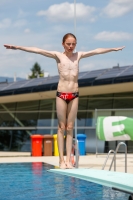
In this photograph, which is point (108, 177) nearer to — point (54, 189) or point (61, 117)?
point (54, 189)

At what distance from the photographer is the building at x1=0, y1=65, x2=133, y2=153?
24984 millimetres

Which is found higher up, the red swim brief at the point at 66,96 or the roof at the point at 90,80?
the roof at the point at 90,80

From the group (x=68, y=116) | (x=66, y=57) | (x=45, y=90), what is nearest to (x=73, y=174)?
(x=68, y=116)

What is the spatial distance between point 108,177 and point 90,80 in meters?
20.5

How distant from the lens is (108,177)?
5020mm

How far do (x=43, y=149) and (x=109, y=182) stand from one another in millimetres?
18497

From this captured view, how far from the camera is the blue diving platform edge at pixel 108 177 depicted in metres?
4.36

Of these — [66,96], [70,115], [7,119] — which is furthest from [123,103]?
[66,96]

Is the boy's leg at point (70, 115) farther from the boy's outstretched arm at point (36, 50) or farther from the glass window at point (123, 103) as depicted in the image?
the glass window at point (123, 103)

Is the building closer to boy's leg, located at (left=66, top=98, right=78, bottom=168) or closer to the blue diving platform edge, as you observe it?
boy's leg, located at (left=66, top=98, right=78, bottom=168)

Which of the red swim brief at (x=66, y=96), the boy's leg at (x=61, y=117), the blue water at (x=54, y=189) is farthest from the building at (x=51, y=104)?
the blue water at (x=54, y=189)

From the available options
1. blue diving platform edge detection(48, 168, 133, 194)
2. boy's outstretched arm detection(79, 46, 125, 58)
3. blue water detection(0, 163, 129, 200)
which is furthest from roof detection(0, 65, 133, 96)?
blue water detection(0, 163, 129, 200)

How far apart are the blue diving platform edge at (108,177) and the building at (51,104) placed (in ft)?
57.5

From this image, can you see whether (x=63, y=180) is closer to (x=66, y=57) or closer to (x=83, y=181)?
(x=83, y=181)
